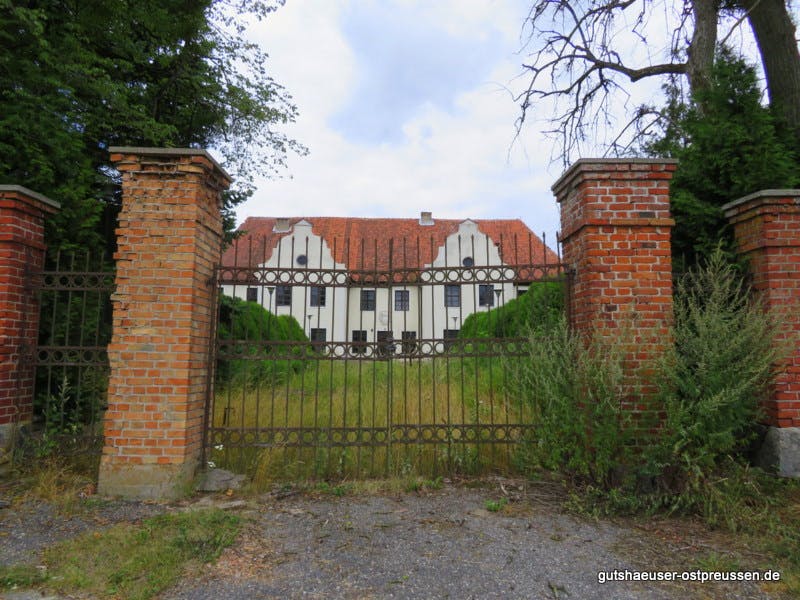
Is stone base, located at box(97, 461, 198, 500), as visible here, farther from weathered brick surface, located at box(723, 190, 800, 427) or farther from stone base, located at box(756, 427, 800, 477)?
weathered brick surface, located at box(723, 190, 800, 427)

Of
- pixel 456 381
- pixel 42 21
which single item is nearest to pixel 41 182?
pixel 42 21

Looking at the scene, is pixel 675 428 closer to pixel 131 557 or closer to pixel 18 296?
pixel 131 557

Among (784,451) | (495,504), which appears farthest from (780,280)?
(495,504)

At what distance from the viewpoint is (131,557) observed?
Answer: 3.04m

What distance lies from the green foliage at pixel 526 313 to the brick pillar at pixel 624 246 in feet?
1.53

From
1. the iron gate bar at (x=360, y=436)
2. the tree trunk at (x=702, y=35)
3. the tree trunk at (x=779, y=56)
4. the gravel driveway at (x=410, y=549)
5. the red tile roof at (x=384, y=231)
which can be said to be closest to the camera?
the gravel driveway at (x=410, y=549)

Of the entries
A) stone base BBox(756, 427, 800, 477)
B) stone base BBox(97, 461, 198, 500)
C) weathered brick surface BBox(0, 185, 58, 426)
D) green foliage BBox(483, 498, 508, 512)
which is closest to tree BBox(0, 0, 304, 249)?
weathered brick surface BBox(0, 185, 58, 426)

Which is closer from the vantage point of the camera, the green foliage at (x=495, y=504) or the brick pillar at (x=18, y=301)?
the green foliage at (x=495, y=504)

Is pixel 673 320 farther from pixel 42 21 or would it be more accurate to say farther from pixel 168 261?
pixel 42 21

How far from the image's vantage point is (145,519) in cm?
368

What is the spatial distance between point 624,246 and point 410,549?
3.11 m

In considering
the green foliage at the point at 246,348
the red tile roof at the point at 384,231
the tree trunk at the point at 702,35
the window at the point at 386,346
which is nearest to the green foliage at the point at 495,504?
the window at the point at 386,346

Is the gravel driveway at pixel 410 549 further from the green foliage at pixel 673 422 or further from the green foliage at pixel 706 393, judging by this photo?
the green foliage at pixel 706 393

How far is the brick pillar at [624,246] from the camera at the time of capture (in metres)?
4.27
